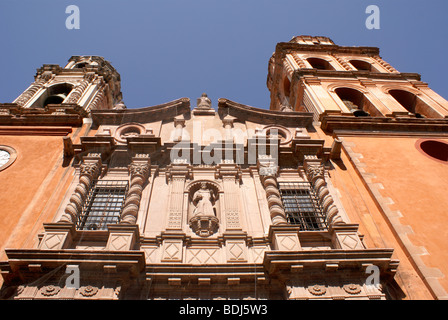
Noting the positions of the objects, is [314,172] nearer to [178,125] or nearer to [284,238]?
[284,238]

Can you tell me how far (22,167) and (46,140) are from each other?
6.89 ft

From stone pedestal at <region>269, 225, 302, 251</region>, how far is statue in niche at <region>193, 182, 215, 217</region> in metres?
1.88

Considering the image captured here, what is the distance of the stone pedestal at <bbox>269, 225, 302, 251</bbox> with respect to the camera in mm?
9621

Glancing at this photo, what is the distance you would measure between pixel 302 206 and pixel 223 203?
246cm

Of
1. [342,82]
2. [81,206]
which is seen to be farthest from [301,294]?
[342,82]

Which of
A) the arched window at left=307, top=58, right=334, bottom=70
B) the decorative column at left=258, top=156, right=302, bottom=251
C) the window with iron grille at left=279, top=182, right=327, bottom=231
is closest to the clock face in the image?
the decorative column at left=258, top=156, right=302, bottom=251

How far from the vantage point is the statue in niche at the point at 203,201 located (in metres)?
11.2

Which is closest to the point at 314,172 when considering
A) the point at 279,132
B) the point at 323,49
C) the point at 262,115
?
the point at 279,132

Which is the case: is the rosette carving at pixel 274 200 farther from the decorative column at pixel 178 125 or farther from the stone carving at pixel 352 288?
the decorative column at pixel 178 125

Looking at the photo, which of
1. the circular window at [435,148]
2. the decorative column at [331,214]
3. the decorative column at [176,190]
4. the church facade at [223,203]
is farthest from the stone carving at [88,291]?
the circular window at [435,148]

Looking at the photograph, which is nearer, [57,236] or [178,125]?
[57,236]

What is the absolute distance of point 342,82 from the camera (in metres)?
23.4

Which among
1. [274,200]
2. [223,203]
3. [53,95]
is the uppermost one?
[53,95]

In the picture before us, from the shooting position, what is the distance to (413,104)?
73.6ft
